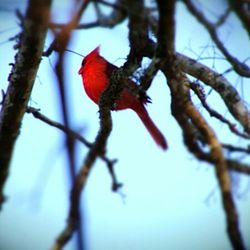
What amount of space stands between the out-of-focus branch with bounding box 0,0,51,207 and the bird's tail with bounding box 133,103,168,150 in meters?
0.67

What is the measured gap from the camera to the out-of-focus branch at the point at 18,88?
5.14 feet

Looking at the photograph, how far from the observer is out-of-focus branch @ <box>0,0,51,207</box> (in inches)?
61.7

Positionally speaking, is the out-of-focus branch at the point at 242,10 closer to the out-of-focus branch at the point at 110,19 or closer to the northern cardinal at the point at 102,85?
the out-of-focus branch at the point at 110,19

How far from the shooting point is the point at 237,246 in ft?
3.84

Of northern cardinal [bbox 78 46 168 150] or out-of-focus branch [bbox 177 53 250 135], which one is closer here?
out-of-focus branch [bbox 177 53 250 135]

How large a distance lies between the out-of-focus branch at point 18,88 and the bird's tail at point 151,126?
67cm

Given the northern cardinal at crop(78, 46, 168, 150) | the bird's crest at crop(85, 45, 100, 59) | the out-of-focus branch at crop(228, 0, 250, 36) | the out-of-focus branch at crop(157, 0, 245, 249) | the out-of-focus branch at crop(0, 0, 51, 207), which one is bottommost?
the out-of-focus branch at crop(157, 0, 245, 249)

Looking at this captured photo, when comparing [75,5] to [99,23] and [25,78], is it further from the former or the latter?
[25,78]

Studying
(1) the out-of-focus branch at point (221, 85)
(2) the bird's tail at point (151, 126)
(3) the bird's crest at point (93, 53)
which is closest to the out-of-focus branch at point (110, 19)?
(1) the out-of-focus branch at point (221, 85)

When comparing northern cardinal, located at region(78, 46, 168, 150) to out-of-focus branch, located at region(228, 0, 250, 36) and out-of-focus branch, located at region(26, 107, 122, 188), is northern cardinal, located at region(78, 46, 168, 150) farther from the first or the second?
out-of-focus branch, located at region(228, 0, 250, 36)

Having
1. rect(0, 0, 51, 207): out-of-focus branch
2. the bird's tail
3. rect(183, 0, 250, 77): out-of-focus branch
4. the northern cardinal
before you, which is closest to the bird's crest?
the northern cardinal

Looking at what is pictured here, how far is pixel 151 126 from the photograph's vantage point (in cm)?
218

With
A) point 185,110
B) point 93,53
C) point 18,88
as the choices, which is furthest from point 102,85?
point 185,110

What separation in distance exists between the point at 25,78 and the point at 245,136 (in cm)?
106
